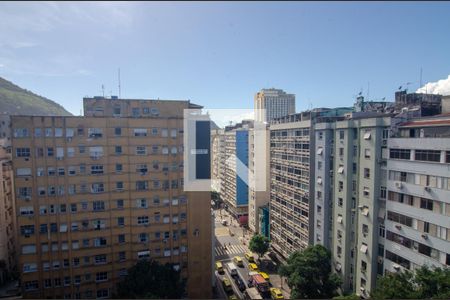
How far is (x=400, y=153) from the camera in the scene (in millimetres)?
11000

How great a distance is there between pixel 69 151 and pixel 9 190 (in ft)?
30.9

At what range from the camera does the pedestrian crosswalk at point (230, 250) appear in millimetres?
22672

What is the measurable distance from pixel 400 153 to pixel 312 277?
24.5ft

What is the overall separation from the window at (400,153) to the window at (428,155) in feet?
1.17

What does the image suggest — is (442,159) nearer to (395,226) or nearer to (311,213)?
(395,226)

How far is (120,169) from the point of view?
1295cm

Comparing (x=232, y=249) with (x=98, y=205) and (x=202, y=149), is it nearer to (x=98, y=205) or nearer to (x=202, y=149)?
(x=202, y=149)

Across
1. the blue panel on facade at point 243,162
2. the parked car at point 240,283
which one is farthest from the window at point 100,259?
the blue panel on facade at point 243,162

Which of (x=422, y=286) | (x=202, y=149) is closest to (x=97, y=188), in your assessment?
(x=202, y=149)

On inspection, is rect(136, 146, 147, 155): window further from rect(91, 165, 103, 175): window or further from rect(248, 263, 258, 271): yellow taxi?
rect(248, 263, 258, 271): yellow taxi

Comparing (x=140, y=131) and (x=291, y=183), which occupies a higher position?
(x=140, y=131)

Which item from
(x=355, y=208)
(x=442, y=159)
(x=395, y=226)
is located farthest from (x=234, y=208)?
(x=442, y=159)

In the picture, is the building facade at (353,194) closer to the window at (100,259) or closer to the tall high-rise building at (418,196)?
the tall high-rise building at (418,196)

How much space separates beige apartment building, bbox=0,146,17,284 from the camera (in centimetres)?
1623
